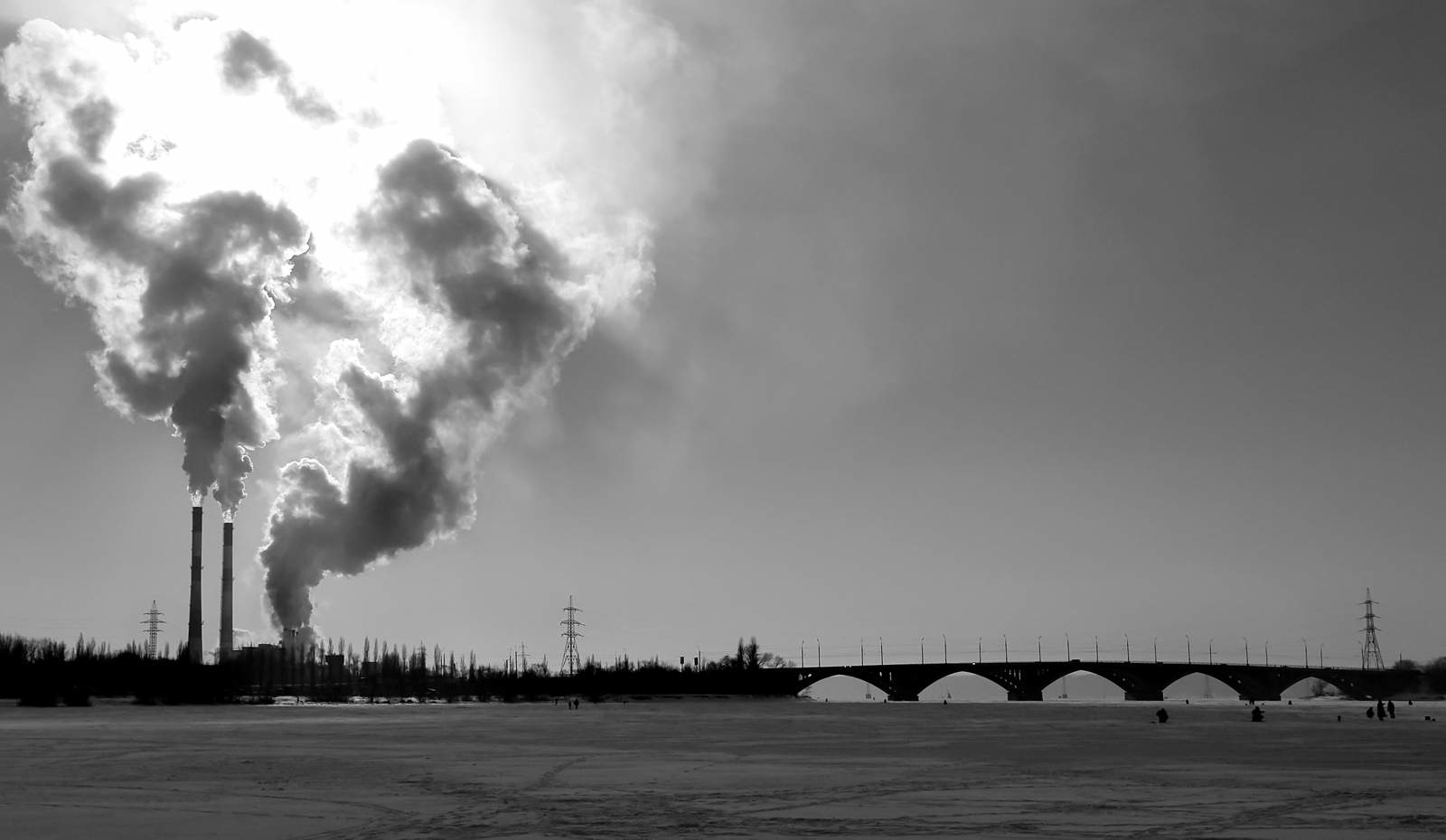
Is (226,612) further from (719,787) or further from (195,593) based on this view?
(719,787)

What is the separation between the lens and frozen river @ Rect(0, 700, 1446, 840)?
90.4ft

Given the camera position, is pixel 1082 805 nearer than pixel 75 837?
No

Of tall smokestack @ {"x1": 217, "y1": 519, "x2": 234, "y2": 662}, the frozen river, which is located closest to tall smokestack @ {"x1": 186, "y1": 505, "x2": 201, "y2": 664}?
tall smokestack @ {"x1": 217, "y1": 519, "x2": 234, "y2": 662}

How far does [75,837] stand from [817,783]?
1959 centimetres

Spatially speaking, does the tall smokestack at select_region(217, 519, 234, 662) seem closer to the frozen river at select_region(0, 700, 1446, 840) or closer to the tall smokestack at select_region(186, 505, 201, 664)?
the tall smokestack at select_region(186, 505, 201, 664)

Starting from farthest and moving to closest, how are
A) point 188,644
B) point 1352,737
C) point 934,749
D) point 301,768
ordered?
1. point 188,644
2. point 1352,737
3. point 934,749
4. point 301,768

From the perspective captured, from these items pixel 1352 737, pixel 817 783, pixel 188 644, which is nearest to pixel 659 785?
pixel 817 783

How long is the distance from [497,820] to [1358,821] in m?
17.9

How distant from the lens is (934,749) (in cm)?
5697

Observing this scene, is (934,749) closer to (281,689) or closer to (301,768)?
(301,768)

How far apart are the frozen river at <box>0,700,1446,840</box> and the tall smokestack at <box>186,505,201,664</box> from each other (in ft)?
380

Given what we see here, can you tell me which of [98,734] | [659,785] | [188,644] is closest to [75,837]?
[659,785]

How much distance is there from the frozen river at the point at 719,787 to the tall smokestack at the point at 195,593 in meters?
116

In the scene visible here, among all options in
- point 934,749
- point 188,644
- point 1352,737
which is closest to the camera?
point 934,749
